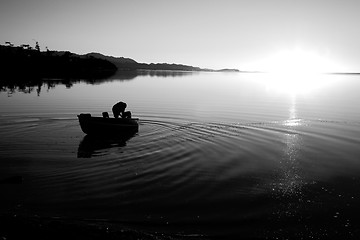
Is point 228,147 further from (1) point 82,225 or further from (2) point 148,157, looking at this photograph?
(1) point 82,225

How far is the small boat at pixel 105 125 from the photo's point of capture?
25547mm

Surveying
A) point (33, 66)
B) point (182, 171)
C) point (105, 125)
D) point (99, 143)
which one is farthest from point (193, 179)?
point (33, 66)

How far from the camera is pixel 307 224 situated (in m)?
11.6

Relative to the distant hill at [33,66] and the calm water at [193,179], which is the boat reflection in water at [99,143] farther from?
the distant hill at [33,66]

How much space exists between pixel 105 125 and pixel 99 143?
2307 millimetres

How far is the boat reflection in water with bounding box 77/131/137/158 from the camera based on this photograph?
2101cm

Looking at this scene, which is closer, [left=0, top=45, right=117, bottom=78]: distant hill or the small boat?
the small boat

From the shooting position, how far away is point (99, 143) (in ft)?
80.4

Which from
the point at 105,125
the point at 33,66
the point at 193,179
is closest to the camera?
the point at 193,179

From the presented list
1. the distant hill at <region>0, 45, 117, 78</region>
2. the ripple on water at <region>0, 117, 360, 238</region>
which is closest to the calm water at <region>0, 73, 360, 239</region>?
the ripple on water at <region>0, 117, 360, 238</region>

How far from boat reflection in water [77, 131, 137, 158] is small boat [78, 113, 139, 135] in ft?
1.33

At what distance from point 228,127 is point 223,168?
1496 cm

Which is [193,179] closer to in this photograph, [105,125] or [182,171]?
[182,171]

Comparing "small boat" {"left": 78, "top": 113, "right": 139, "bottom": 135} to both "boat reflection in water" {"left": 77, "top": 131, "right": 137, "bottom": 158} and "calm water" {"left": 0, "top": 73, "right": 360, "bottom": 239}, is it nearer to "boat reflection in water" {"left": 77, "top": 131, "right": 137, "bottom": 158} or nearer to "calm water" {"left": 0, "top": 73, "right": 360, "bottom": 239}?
"boat reflection in water" {"left": 77, "top": 131, "right": 137, "bottom": 158}
